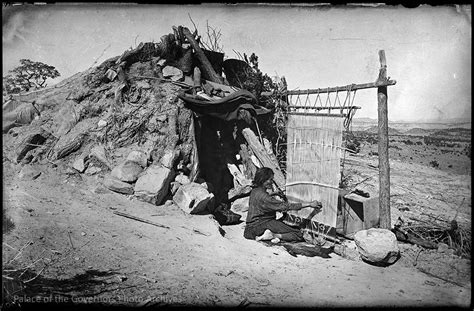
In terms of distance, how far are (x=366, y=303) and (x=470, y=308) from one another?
4.84 feet

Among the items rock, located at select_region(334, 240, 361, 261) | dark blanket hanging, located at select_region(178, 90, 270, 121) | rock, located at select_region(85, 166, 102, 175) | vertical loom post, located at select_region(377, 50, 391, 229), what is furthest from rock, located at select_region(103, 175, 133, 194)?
vertical loom post, located at select_region(377, 50, 391, 229)

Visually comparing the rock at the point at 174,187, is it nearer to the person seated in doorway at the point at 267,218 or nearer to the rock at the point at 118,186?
the rock at the point at 118,186

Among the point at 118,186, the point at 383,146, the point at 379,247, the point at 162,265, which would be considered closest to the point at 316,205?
the point at 379,247

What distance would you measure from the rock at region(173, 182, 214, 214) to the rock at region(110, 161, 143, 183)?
32.6 inches

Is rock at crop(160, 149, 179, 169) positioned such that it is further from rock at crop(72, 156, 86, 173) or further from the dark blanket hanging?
rock at crop(72, 156, 86, 173)

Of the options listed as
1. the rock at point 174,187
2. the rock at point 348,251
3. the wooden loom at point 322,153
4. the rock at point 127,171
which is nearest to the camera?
the wooden loom at point 322,153

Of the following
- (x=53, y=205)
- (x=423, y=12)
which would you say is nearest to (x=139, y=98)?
(x=53, y=205)

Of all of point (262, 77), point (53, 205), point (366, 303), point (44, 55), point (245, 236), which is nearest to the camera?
point (366, 303)

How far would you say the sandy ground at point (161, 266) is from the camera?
352 cm

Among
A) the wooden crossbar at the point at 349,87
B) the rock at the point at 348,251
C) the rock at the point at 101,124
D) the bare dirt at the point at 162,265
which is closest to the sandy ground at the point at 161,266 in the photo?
the bare dirt at the point at 162,265

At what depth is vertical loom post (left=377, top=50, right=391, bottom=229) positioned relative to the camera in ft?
14.5

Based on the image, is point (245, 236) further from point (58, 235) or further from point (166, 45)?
point (166, 45)

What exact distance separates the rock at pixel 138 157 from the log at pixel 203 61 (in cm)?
267

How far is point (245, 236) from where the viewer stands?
5.24m
